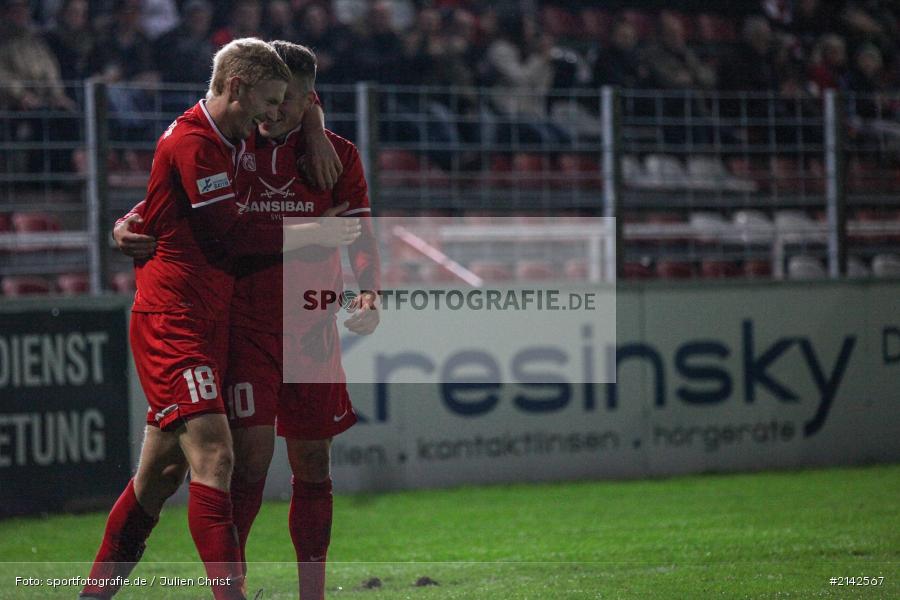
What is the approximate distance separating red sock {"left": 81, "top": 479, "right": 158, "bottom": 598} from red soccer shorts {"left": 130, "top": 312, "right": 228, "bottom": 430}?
358 mm

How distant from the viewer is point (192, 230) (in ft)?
14.8

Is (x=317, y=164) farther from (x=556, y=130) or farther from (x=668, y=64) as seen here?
(x=668, y=64)

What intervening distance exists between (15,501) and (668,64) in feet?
30.9

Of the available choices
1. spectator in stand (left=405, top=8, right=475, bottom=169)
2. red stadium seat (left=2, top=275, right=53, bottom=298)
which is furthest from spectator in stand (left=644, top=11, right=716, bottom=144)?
red stadium seat (left=2, top=275, right=53, bottom=298)

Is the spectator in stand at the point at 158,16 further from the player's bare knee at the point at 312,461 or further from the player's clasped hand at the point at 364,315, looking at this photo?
the player's bare knee at the point at 312,461

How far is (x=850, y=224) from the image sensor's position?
10656 mm

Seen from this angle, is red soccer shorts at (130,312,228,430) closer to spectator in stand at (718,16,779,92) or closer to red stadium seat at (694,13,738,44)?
spectator in stand at (718,16,779,92)

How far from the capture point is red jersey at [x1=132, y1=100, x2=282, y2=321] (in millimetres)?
4367

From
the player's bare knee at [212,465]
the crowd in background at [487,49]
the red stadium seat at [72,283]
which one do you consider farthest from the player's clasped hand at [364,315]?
the red stadium seat at [72,283]

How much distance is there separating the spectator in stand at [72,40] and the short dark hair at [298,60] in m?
7.65

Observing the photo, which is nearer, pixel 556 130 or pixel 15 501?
pixel 15 501

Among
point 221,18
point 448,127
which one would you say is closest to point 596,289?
point 448,127

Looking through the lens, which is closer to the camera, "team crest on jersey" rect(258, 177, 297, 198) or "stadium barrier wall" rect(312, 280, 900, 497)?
"team crest on jersey" rect(258, 177, 297, 198)

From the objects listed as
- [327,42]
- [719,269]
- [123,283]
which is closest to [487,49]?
[327,42]
